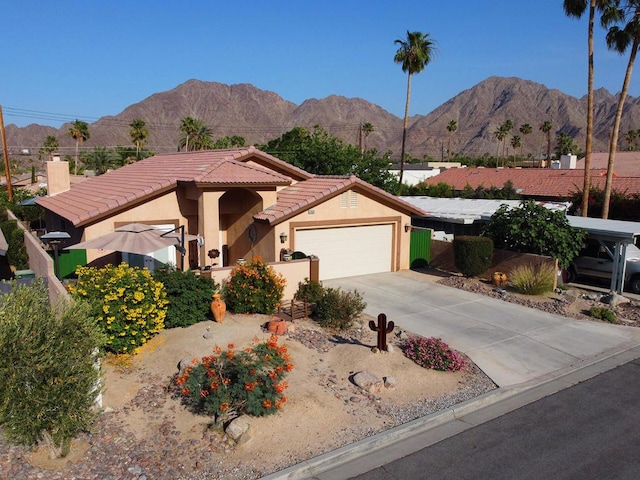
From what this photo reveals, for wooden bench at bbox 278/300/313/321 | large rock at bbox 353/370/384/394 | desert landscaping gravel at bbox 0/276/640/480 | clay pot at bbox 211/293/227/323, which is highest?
clay pot at bbox 211/293/227/323

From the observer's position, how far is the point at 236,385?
28.5 feet

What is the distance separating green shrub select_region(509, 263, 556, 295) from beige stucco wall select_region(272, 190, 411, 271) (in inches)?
196

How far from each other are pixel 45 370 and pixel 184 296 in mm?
6054

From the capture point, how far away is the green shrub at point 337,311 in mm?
13836

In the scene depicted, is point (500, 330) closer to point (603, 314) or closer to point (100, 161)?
point (603, 314)

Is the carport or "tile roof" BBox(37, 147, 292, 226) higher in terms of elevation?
"tile roof" BBox(37, 147, 292, 226)

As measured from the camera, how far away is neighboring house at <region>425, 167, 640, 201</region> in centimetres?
3603

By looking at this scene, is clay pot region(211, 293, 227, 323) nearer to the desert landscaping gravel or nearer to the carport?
the desert landscaping gravel

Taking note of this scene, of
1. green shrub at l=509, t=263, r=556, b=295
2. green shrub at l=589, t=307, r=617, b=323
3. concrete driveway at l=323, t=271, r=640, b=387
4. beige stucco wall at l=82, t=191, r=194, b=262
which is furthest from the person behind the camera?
green shrub at l=509, t=263, r=556, b=295

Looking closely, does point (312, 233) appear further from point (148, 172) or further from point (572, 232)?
point (572, 232)

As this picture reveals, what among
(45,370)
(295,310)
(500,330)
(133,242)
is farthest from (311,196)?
(45,370)

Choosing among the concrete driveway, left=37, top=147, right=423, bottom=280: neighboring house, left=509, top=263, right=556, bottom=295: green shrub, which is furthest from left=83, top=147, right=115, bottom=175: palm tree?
left=509, top=263, right=556, bottom=295: green shrub

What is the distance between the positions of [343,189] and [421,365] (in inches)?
388

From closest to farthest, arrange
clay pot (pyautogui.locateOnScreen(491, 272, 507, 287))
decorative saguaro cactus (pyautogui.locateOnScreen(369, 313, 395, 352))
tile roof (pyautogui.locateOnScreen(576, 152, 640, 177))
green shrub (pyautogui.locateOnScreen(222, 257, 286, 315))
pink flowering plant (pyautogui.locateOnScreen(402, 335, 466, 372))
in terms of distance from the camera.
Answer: pink flowering plant (pyautogui.locateOnScreen(402, 335, 466, 372)), decorative saguaro cactus (pyautogui.locateOnScreen(369, 313, 395, 352)), green shrub (pyautogui.locateOnScreen(222, 257, 286, 315)), clay pot (pyautogui.locateOnScreen(491, 272, 507, 287)), tile roof (pyautogui.locateOnScreen(576, 152, 640, 177))
